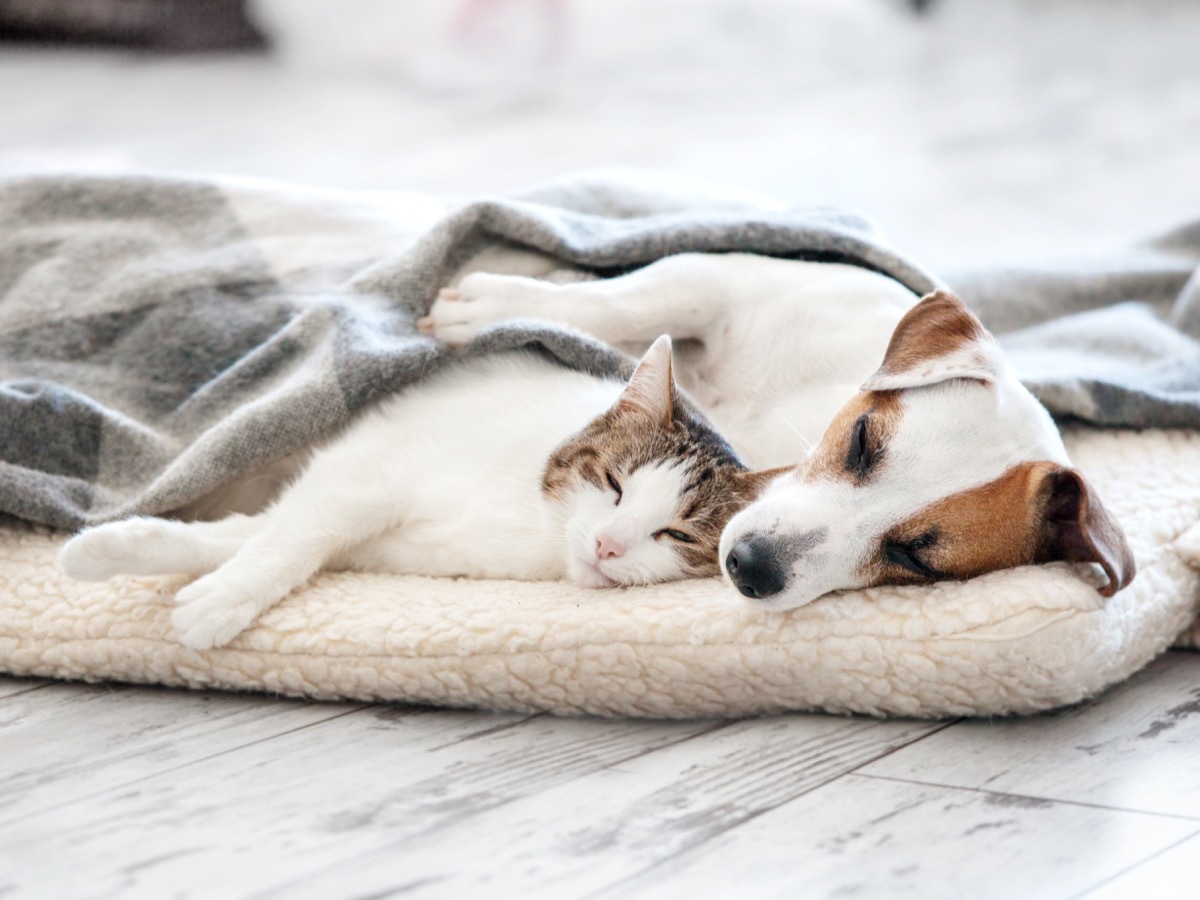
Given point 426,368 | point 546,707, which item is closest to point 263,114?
point 426,368

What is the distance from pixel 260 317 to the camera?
6.00 ft

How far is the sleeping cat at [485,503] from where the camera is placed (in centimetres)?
141

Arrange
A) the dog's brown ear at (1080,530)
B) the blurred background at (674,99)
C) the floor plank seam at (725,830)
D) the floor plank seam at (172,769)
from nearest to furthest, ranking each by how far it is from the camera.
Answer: the floor plank seam at (725,830) < the floor plank seam at (172,769) < the dog's brown ear at (1080,530) < the blurred background at (674,99)

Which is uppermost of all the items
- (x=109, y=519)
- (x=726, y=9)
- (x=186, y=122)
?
(x=726, y=9)

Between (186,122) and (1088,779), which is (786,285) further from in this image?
(186,122)

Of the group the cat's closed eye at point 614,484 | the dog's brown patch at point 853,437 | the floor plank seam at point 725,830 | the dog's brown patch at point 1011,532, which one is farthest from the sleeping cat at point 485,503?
the floor plank seam at point 725,830

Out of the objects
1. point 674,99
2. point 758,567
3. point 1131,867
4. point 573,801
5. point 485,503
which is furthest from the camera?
point 674,99

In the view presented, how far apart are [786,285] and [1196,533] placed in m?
0.59

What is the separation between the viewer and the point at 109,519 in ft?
5.21

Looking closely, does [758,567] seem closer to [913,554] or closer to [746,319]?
[913,554]

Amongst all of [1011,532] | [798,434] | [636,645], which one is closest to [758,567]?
[636,645]

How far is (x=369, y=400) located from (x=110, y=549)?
14.4 inches

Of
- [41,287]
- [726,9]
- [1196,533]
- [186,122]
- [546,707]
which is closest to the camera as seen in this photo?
[546,707]

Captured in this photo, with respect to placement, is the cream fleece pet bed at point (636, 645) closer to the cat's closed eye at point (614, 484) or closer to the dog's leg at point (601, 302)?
the cat's closed eye at point (614, 484)
